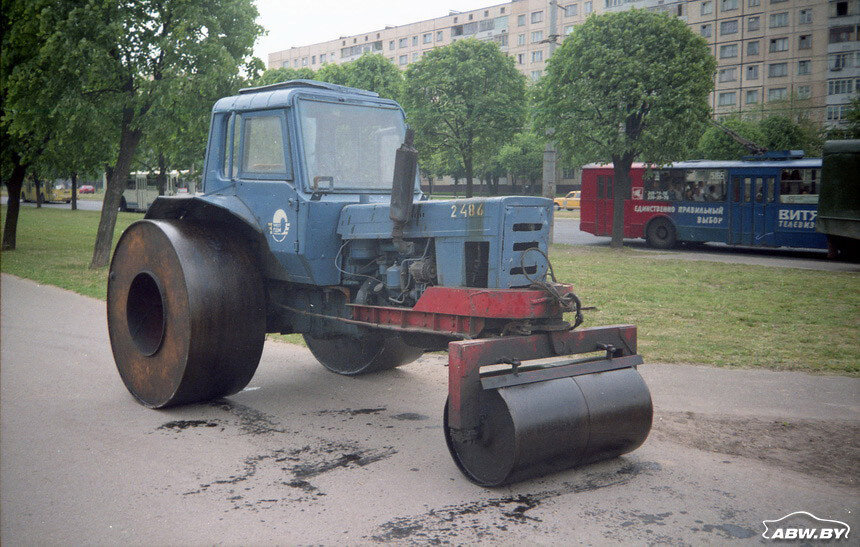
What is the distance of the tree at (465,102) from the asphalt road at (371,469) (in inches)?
805

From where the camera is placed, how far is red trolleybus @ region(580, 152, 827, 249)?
2308 cm

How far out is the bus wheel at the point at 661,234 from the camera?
85.0ft

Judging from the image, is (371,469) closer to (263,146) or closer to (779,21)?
(263,146)

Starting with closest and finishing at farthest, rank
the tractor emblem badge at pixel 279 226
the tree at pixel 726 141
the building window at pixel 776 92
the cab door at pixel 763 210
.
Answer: the tractor emblem badge at pixel 279 226, the cab door at pixel 763 210, the tree at pixel 726 141, the building window at pixel 776 92

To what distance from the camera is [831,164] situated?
16.0m

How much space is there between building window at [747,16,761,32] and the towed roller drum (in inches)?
2641

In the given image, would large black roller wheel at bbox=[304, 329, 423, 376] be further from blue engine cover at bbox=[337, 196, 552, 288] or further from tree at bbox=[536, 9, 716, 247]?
tree at bbox=[536, 9, 716, 247]

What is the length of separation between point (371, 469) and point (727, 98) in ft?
236

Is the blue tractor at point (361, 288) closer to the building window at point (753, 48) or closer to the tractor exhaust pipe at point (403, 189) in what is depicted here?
the tractor exhaust pipe at point (403, 189)

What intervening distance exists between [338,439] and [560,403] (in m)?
2.00

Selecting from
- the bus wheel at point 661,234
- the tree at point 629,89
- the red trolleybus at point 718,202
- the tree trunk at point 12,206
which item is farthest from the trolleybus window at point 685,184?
the tree trunk at point 12,206

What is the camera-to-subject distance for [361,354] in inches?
325

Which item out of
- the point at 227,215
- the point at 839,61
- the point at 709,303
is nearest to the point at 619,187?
the point at 709,303

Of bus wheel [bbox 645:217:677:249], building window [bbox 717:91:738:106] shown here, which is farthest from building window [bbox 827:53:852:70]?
bus wheel [bbox 645:217:677:249]
